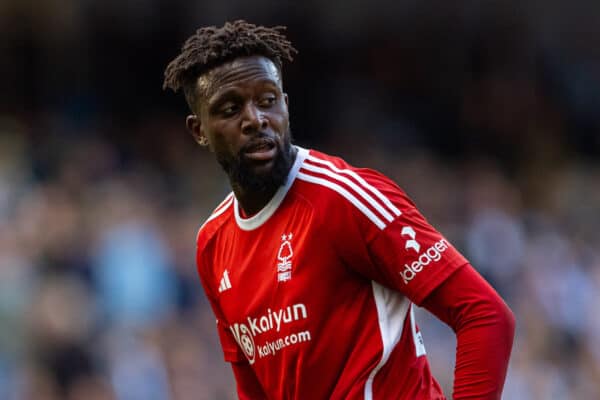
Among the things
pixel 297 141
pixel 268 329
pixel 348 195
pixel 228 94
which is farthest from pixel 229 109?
pixel 297 141

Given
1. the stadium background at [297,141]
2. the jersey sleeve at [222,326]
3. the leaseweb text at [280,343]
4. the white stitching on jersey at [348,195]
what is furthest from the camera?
the stadium background at [297,141]

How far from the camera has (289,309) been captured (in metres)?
3.82

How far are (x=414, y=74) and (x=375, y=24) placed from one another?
760mm

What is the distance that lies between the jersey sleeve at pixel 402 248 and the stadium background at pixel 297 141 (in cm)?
522

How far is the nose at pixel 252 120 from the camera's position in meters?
3.85

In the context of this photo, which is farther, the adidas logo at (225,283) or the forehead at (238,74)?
the adidas logo at (225,283)

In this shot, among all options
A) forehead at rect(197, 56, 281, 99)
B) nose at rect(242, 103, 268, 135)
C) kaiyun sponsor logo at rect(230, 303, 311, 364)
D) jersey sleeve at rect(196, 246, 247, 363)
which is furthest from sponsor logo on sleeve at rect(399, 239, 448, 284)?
jersey sleeve at rect(196, 246, 247, 363)

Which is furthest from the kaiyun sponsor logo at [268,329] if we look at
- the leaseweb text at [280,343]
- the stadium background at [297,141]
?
the stadium background at [297,141]

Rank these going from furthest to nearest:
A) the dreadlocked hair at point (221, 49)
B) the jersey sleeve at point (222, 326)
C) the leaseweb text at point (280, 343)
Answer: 1. the jersey sleeve at point (222, 326)
2. the dreadlocked hair at point (221, 49)
3. the leaseweb text at point (280, 343)

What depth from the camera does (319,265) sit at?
149 inches

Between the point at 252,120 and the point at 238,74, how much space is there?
0.55 feet

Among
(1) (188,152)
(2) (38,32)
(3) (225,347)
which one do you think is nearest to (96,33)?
(2) (38,32)

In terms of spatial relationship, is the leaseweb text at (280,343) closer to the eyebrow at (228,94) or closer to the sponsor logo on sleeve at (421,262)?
the sponsor logo on sleeve at (421,262)

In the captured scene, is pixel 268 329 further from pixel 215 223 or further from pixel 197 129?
pixel 197 129
